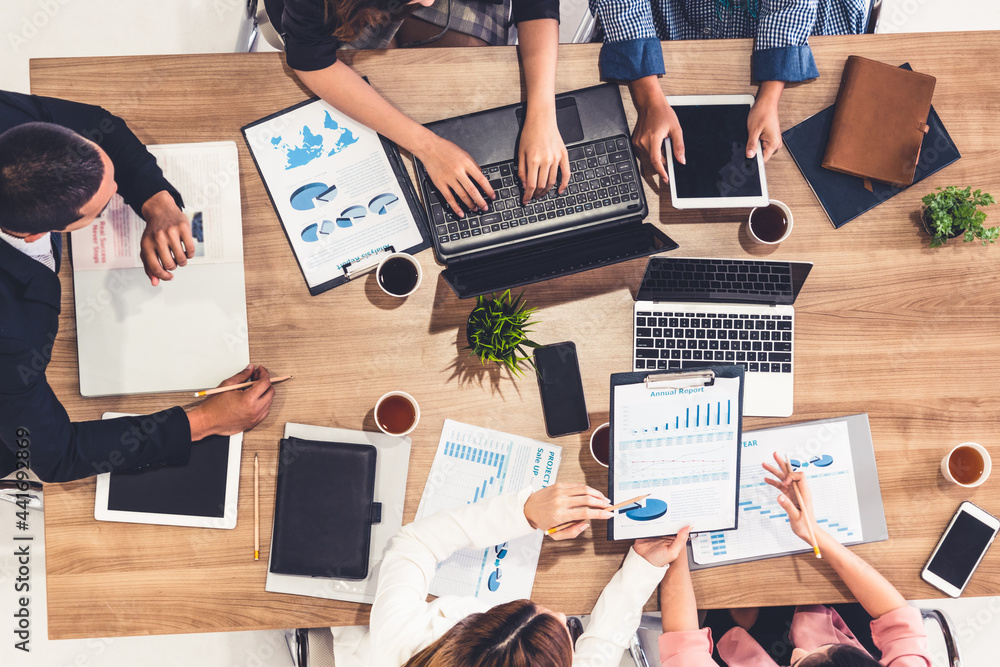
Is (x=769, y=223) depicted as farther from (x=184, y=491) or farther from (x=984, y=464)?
(x=184, y=491)

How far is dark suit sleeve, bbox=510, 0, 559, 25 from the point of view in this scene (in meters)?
1.34

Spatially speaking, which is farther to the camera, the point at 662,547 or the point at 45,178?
the point at 662,547

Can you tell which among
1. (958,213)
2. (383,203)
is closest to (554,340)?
(383,203)

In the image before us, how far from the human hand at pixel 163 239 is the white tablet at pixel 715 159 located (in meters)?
1.02

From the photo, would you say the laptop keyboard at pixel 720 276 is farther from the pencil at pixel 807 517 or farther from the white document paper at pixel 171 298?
the white document paper at pixel 171 298

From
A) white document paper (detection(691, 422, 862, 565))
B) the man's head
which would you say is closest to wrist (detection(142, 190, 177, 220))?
the man's head

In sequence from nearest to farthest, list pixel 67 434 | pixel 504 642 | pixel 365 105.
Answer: pixel 504 642 < pixel 67 434 < pixel 365 105

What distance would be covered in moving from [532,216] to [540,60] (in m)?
0.34

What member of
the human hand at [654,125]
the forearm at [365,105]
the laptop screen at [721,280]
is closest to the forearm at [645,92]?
the human hand at [654,125]

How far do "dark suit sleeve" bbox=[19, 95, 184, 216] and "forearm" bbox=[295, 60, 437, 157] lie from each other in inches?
14.6

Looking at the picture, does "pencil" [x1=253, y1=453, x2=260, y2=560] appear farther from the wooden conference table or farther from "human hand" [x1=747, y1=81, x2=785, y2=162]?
"human hand" [x1=747, y1=81, x2=785, y2=162]

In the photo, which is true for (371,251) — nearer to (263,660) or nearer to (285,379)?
(285,379)

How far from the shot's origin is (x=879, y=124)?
52.4 inches

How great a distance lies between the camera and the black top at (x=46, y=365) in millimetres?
1131
